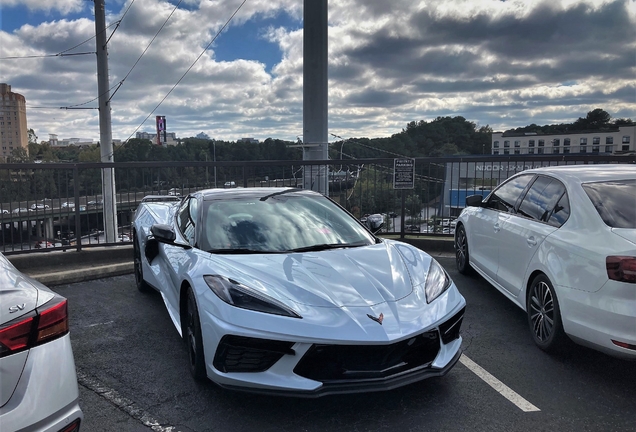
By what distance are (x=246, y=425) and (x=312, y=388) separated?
52 cm

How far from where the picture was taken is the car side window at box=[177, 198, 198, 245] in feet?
13.9

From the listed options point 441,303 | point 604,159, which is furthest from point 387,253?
point 604,159

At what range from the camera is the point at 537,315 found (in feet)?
13.3

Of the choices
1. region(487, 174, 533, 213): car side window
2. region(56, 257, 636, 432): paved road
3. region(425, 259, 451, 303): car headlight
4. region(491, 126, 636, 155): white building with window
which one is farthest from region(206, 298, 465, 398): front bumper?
region(491, 126, 636, 155): white building with window

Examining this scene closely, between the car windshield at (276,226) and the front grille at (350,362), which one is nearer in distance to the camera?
the front grille at (350,362)

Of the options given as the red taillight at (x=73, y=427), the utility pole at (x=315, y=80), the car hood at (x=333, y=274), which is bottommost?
the red taillight at (x=73, y=427)

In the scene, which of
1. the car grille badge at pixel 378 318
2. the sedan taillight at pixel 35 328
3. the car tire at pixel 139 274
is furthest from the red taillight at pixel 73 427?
the car tire at pixel 139 274

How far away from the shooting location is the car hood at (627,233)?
3.24 metres

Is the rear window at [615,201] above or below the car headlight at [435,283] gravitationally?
above

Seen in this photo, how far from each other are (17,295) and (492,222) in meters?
4.61

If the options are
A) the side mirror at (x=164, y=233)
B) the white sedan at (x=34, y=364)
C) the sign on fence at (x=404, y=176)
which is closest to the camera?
the white sedan at (x=34, y=364)

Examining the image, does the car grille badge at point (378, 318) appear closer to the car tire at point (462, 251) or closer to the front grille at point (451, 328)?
the front grille at point (451, 328)

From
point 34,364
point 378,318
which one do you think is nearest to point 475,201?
point 378,318

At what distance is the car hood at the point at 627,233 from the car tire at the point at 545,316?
0.66m
